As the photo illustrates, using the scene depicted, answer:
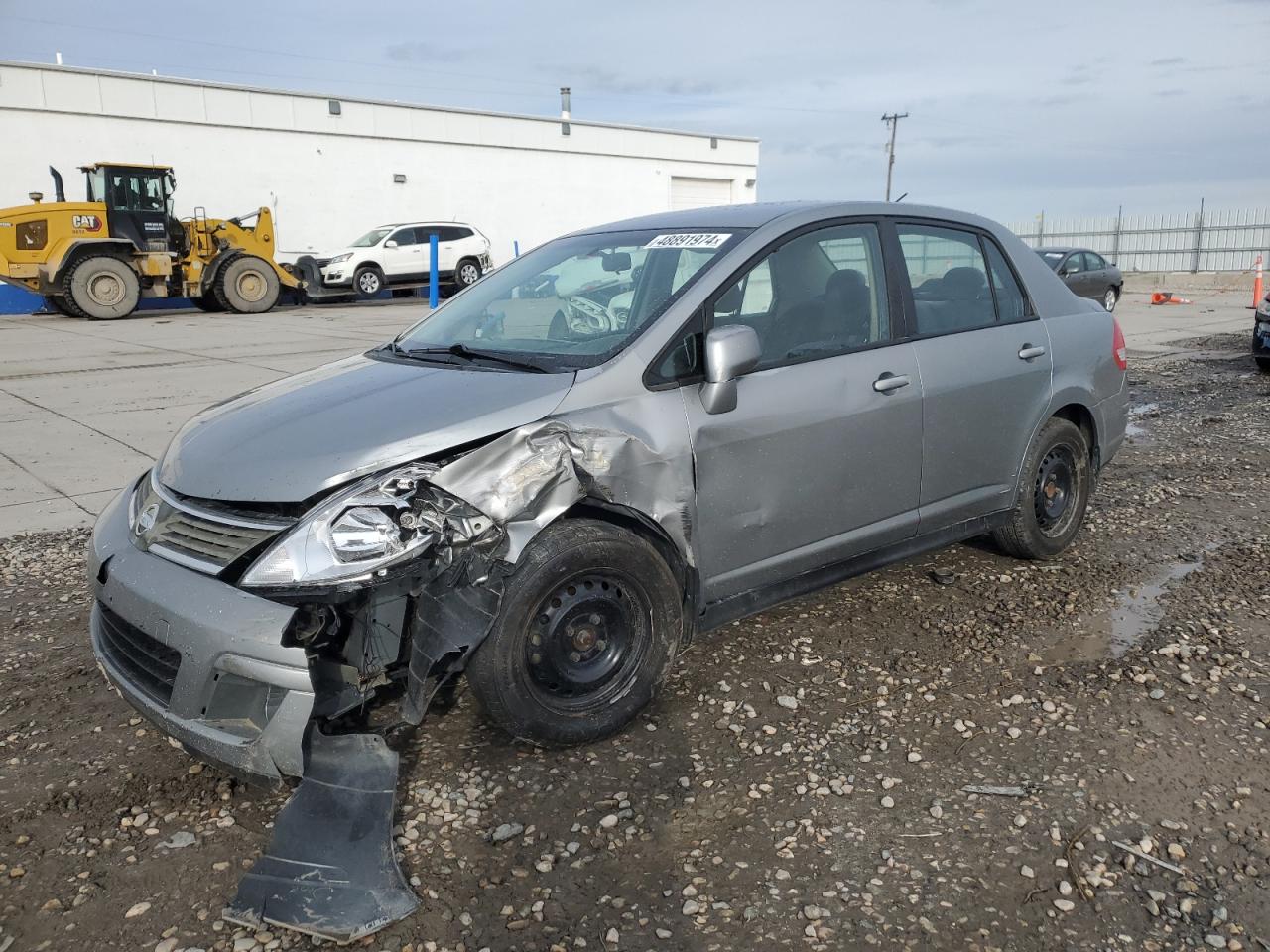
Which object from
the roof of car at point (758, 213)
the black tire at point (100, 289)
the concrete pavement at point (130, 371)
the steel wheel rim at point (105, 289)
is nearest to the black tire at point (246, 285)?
the concrete pavement at point (130, 371)

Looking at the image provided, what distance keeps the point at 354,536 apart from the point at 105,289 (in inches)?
784

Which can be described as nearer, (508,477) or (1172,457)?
(508,477)

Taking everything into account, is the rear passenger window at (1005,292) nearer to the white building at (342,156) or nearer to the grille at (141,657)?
the grille at (141,657)

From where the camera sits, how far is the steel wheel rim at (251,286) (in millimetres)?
21375

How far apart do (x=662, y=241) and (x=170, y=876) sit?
107 inches

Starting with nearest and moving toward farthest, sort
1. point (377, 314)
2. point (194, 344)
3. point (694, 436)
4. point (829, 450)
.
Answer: point (694, 436)
point (829, 450)
point (194, 344)
point (377, 314)

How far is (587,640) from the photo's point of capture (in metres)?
3.18

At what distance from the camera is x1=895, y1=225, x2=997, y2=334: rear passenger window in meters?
4.20

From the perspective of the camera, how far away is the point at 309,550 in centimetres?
271

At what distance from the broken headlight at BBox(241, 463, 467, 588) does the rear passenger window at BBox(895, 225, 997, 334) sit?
7.55 feet

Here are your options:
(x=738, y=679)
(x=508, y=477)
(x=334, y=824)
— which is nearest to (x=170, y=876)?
(x=334, y=824)

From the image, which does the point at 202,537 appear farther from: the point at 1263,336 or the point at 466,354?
the point at 1263,336

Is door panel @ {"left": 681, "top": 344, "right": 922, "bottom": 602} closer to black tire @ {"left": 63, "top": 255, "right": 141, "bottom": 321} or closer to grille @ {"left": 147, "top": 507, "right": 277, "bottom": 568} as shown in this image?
grille @ {"left": 147, "top": 507, "right": 277, "bottom": 568}

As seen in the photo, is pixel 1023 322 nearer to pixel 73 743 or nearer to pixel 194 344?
pixel 73 743
